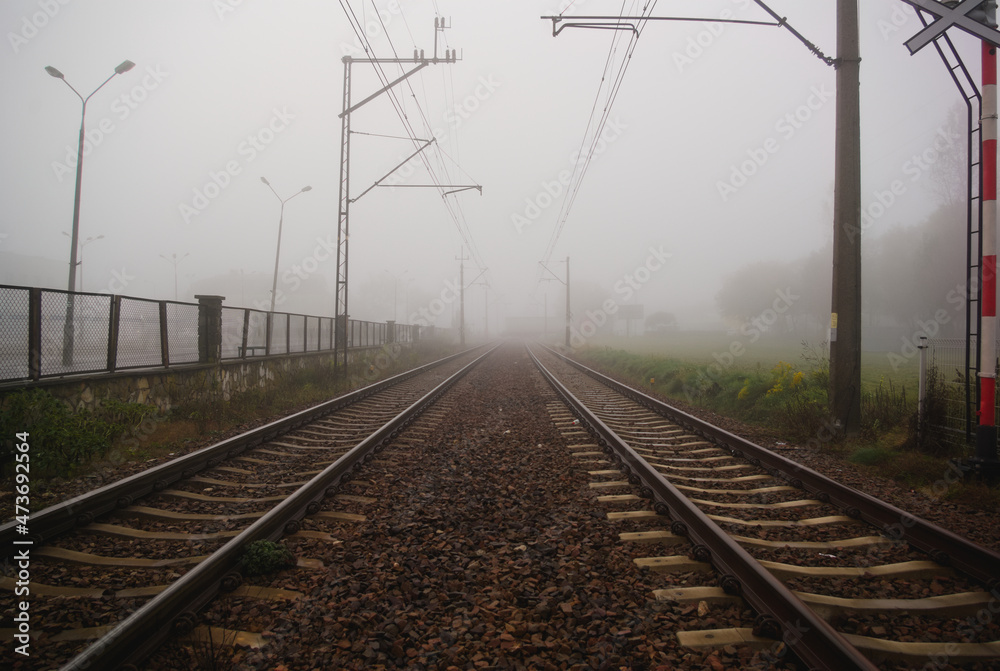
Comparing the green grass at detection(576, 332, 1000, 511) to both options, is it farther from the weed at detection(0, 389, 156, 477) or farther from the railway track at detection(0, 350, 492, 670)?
the weed at detection(0, 389, 156, 477)

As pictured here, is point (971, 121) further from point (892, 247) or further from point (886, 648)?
point (892, 247)

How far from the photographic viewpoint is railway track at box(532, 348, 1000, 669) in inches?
96.7

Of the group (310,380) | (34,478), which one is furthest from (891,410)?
(310,380)

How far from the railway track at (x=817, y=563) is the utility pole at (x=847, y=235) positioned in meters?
2.43

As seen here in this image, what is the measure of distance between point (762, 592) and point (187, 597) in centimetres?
327

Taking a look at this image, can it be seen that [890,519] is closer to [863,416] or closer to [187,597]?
[863,416]

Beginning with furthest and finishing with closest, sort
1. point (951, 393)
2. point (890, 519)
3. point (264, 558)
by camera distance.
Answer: point (951, 393) → point (890, 519) → point (264, 558)

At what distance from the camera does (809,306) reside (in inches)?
2468

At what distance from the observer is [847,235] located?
7.15 m

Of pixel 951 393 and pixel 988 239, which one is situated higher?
pixel 988 239

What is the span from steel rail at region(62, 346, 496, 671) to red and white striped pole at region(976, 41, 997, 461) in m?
6.78

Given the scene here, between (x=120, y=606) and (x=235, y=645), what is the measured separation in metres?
0.90

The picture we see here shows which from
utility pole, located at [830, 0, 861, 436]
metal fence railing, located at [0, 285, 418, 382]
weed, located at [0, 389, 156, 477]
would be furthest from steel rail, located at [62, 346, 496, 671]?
utility pole, located at [830, 0, 861, 436]

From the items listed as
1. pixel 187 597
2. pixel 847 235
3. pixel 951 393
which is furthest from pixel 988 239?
pixel 187 597
